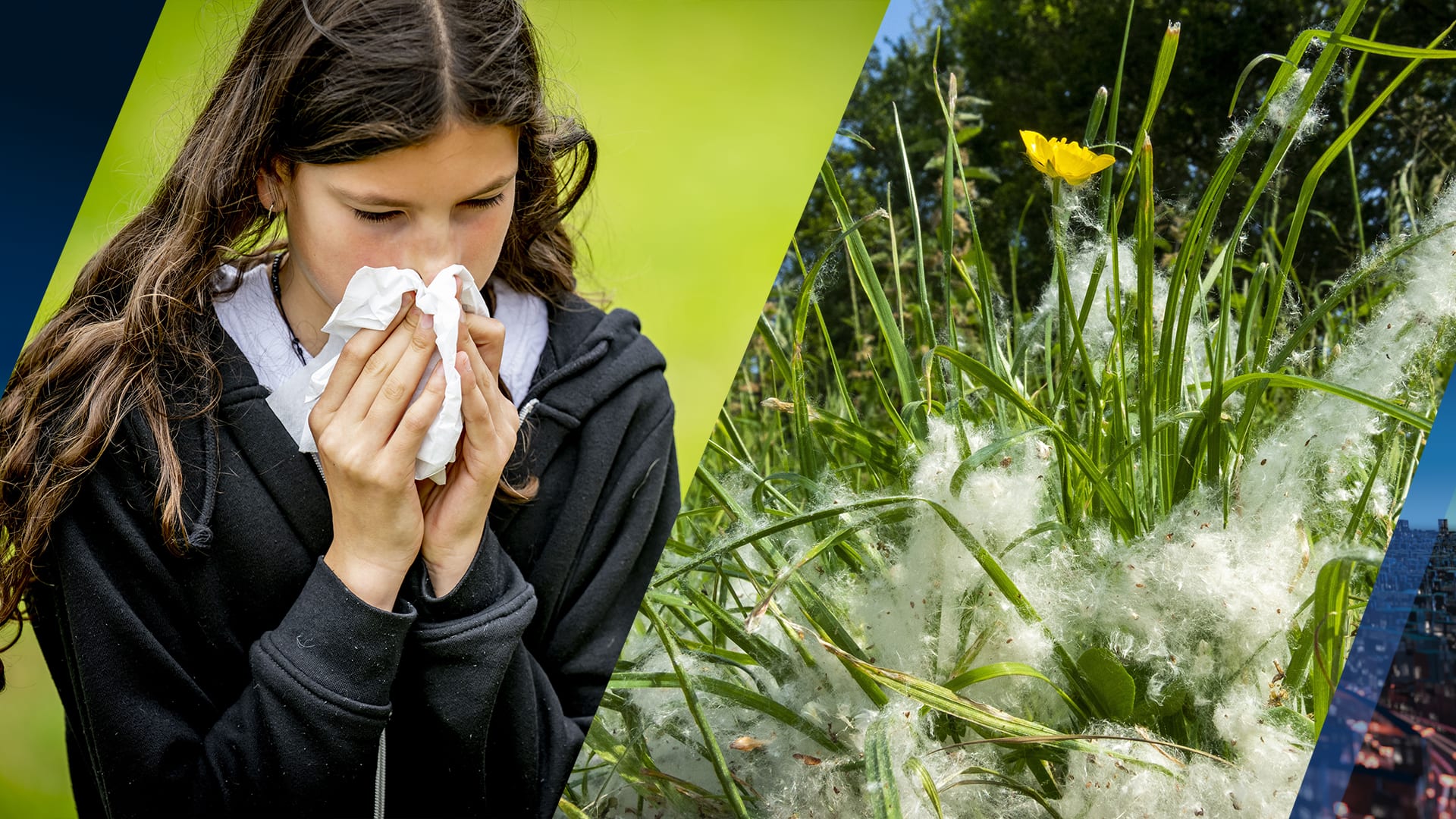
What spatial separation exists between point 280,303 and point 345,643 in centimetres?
31

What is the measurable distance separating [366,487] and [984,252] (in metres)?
0.47

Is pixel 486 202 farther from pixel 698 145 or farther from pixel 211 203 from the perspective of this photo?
pixel 698 145

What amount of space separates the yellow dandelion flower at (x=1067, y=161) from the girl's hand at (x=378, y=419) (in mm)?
452

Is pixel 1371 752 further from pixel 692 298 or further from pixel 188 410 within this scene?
pixel 692 298

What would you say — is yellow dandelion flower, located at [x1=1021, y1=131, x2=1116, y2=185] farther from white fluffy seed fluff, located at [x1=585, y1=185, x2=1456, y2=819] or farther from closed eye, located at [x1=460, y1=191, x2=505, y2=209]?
closed eye, located at [x1=460, y1=191, x2=505, y2=209]

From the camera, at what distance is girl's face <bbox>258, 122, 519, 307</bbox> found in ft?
2.43

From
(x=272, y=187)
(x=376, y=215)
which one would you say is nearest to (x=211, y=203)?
(x=272, y=187)

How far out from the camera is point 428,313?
29.0 inches

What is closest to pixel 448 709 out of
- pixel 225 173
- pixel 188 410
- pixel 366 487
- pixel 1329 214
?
pixel 366 487

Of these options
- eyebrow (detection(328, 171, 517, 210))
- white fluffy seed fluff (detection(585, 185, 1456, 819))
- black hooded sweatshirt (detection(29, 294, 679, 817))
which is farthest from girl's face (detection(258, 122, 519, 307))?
white fluffy seed fluff (detection(585, 185, 1456, 819))

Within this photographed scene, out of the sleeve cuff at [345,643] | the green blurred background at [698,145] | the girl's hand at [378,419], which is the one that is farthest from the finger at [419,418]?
the green blurred background at [698,145]

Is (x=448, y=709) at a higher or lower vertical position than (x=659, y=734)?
lower

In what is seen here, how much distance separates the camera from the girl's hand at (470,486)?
79 cm

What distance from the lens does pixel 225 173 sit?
80cm
